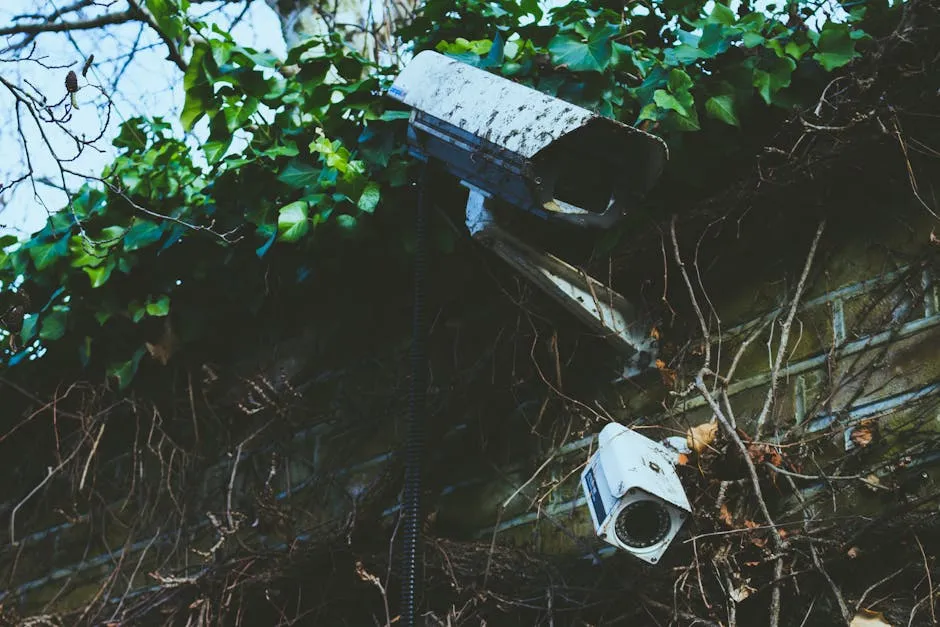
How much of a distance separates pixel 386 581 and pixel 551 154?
109cm

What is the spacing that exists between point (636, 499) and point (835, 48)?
1065 millimetres

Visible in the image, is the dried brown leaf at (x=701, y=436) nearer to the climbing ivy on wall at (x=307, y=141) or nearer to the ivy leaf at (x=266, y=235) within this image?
the climbing ivy on wall at (x=307, y=141)

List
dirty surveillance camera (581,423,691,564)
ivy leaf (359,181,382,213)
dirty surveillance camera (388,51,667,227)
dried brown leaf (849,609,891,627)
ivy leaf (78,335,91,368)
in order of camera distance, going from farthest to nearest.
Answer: ivy leaf (78,335,91,368) < ivy leaf (359,181,382,213) < dirty surveillance camera (388,51,667,227) < dirty surveillance camera (581,423,691,564) < dried brown leaf (849,609,891,627)

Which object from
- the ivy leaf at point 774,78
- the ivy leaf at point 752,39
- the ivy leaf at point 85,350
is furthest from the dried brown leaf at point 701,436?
the ivy leaf at point 85,350

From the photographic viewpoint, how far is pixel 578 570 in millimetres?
2291

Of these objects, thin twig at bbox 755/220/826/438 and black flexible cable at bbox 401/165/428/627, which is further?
black flexible cable at bbox 401/165/428/627

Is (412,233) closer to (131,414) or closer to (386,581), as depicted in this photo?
(386,581)

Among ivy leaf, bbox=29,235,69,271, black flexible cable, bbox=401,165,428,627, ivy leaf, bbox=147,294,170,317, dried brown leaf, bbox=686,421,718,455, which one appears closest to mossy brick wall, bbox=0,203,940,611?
dried brown leaf, bbox=686,421,718,455

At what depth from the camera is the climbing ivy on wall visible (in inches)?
93.1

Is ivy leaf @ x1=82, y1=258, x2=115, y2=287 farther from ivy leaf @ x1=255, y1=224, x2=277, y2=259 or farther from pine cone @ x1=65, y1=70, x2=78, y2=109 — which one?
pine cone @ x1=65, y1=70, x2=78, y2=109

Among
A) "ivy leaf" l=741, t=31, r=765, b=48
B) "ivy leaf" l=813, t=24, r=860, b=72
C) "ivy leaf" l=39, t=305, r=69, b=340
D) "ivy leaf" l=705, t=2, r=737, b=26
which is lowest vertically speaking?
"ivy leaf" l=39, t=305, r=69, b=340

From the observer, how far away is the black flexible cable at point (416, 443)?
2.32 meters

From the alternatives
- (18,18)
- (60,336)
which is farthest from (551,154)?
(18,18)

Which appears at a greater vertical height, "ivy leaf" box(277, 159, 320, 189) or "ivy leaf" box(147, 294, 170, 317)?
"ivy leaf" box(277, 159, 320, 189)
